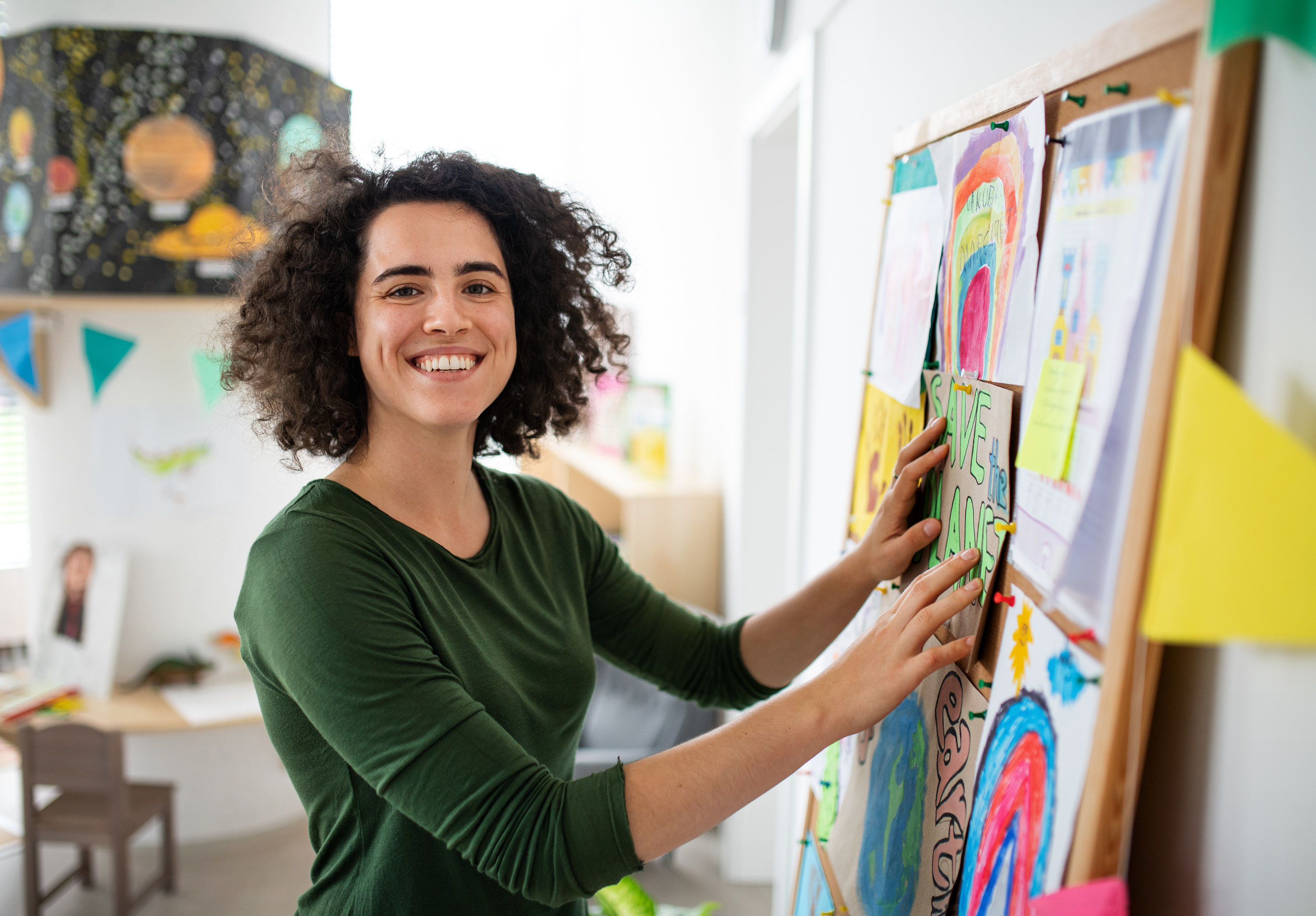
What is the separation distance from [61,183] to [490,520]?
7.38 ft

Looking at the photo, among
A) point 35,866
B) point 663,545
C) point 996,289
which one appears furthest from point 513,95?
point 996,289

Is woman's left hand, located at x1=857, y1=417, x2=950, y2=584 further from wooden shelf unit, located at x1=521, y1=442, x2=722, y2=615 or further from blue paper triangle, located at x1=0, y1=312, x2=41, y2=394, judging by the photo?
blue paper triangle, located at x1=0, y1=312, x2=41, y2=394

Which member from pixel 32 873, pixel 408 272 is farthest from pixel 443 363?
pixel 32 873

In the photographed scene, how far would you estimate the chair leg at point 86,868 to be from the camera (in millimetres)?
2768

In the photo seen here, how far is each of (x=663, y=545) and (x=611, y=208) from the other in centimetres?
179

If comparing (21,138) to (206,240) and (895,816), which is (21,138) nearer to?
(206,240)

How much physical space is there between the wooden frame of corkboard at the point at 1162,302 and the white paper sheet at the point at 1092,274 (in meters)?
0.02

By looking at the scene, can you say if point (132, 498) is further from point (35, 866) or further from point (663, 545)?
point (663, 545)

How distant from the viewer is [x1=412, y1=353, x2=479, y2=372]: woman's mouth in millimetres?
1118

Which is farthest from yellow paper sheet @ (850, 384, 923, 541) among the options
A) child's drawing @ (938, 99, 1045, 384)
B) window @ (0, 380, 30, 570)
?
window @ (0, 380, 30, 570)

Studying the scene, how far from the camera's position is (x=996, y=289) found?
2.76ft

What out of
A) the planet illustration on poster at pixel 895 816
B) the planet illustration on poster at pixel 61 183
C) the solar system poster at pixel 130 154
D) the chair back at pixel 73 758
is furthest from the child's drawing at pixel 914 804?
the planet illustration on poster at pixel 61 183

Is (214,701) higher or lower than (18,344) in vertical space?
lower

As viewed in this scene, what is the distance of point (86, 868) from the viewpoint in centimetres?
278
